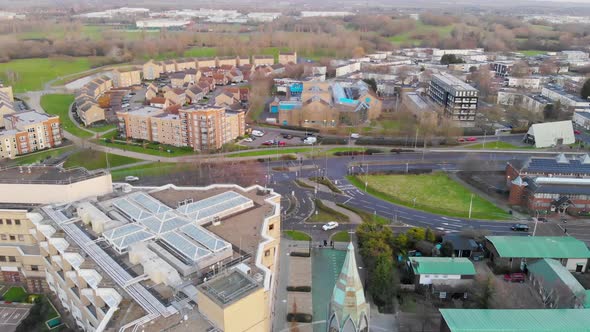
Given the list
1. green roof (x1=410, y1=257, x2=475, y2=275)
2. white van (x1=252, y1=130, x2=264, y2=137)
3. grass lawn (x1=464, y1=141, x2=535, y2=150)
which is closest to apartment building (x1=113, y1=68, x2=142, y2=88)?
white van (x1=252, y1=130, x2=264, y2=137)

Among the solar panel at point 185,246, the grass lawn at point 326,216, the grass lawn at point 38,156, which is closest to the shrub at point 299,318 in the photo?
the solar panel at point 185,246

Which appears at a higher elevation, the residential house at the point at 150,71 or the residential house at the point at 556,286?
the residential house at the point at 150,71

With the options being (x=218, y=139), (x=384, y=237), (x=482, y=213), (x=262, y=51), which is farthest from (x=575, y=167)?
(x=262, y=51)

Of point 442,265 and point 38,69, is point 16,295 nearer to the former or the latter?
point 442,265

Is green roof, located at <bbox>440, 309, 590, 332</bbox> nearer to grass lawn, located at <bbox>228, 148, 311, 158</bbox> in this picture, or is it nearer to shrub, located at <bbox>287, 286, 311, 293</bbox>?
shrub, located at <bbox>287, 286, 311, 293</bbox>

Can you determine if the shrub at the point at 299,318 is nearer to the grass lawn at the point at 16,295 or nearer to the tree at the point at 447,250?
the tree at the point at 447,250

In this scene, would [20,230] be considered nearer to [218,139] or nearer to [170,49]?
[218,139]

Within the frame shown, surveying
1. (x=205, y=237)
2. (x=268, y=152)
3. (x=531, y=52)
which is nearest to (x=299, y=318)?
(x=205, y=237)
